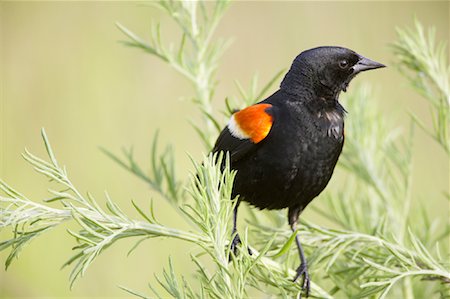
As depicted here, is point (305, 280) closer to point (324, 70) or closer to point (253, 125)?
point (253, 125)

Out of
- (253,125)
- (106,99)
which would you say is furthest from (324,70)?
(106,99)

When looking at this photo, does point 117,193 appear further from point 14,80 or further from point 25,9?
point 25,9

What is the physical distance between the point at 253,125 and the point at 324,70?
331 millimetres

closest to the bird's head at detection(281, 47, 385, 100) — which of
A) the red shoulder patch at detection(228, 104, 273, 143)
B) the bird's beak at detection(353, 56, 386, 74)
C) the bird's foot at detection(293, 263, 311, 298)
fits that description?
the bird's beak at detection(353, 56, 386, 74)

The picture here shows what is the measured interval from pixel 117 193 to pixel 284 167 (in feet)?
3.94

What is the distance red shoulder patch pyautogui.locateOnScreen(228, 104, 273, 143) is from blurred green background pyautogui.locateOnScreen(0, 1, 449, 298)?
0.64 m

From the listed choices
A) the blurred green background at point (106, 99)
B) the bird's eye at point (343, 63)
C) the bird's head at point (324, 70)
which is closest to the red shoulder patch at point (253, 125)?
the bird's head at point (324, 70)

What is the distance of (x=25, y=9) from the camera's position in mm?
3562

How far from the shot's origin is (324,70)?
1.97 metres

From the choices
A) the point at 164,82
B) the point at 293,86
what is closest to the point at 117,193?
the point at 164,82

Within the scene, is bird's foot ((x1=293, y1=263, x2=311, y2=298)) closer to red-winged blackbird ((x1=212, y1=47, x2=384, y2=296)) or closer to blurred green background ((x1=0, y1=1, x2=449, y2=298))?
red-winged blackbird ((x1=212, y1=47, x2=384, y2=296))

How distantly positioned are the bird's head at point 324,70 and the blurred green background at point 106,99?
0.57 metres

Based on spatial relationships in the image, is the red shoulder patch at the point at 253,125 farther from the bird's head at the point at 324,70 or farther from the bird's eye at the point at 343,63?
the bird's eye at the point at 343,63

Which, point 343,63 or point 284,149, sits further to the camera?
point 343,63
